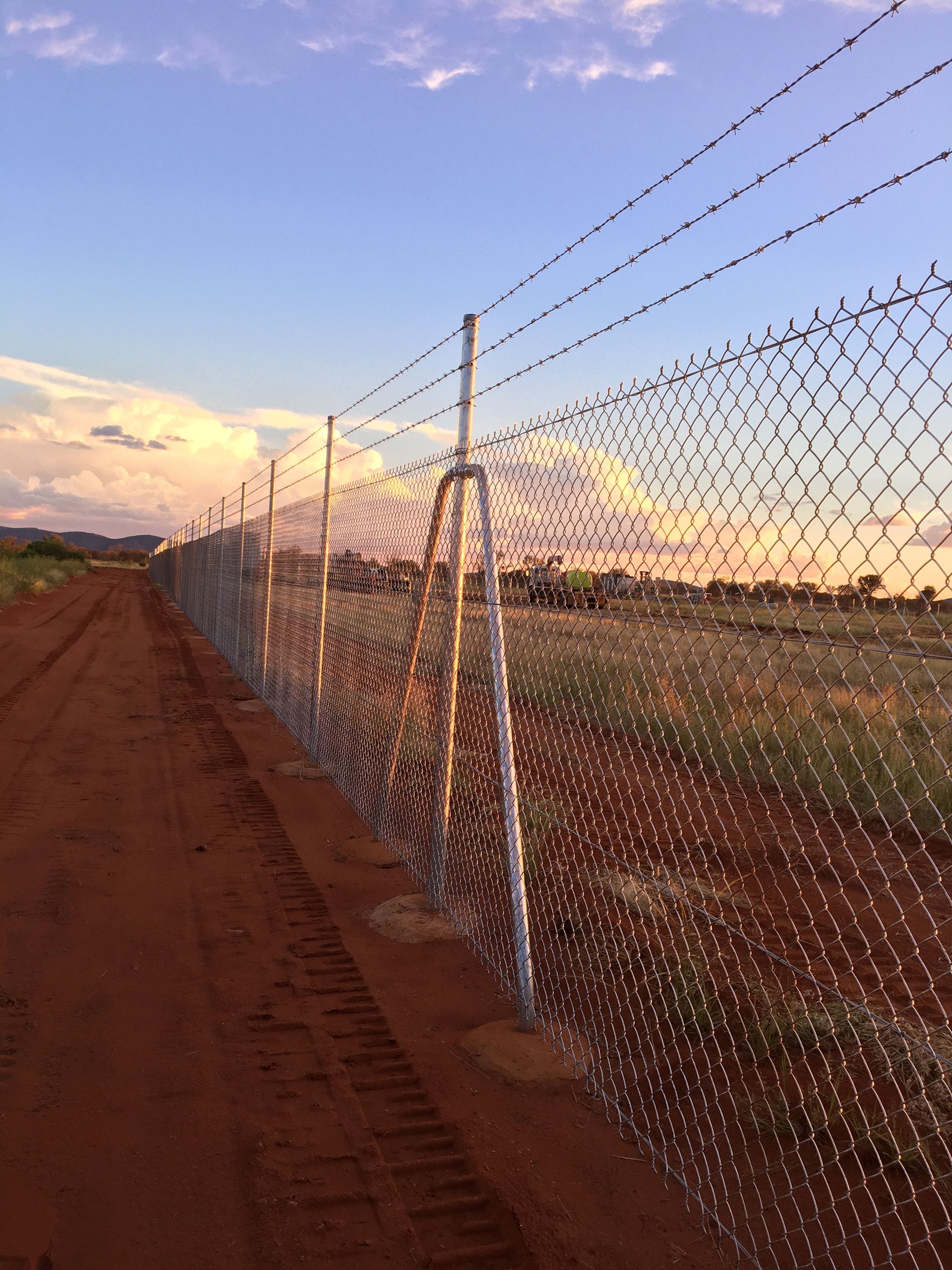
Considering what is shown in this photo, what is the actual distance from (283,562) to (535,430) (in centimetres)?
744

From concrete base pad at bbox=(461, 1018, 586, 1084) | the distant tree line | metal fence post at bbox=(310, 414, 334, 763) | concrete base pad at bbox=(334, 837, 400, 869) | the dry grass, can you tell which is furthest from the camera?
the distant tree line

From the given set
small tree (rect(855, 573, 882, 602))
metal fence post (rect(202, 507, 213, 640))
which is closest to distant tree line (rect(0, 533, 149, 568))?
metal fence post (rect(202, 507, 213, 640))

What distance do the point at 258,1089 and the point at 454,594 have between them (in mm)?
2450

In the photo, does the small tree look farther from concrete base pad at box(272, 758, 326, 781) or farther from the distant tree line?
the distant tree line

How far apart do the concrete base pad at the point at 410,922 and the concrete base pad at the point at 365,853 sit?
748 mm

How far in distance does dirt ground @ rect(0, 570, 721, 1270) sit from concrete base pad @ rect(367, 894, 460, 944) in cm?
8

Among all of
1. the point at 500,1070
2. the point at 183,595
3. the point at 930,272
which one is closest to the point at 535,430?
the point at 930,272

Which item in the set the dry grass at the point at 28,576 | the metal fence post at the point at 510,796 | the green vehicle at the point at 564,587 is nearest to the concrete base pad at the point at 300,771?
the metal fence post at the point at 510,796

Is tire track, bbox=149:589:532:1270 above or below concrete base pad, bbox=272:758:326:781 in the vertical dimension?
below

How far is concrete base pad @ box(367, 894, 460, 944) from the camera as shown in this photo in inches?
194

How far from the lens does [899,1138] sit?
10.7 ft

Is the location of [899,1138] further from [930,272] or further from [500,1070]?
[930,272]

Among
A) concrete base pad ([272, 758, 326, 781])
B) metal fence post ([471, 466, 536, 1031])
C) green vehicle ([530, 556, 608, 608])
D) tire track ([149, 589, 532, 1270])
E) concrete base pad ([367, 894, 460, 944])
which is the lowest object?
tire track ([149, 589, 532, 1270])

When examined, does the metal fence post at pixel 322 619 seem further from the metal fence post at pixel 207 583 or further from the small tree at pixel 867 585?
the metal fence post at pixel 207 583
